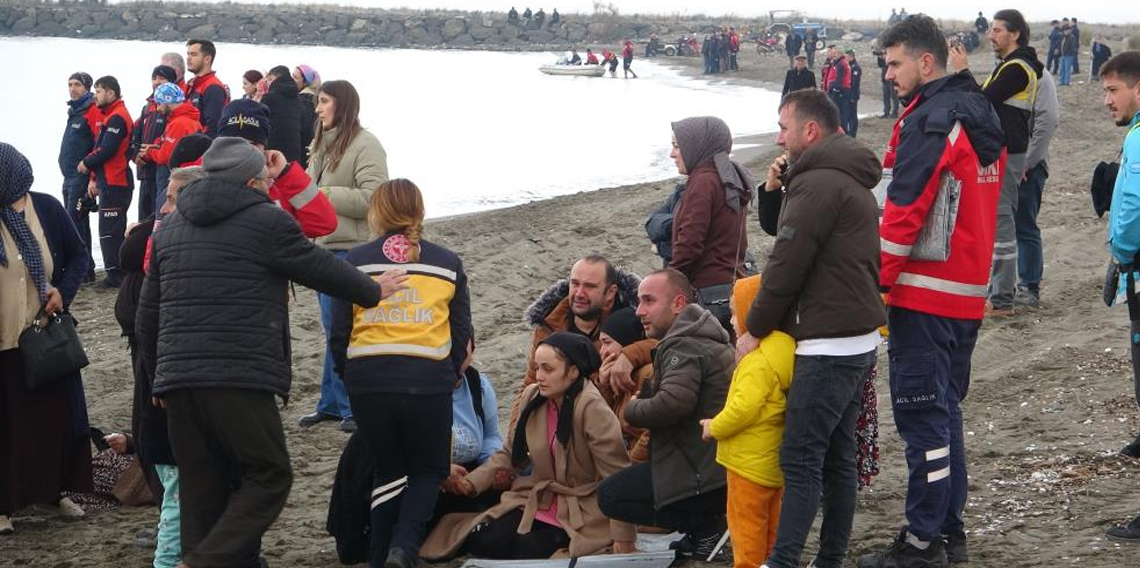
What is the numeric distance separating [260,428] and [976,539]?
2943mm

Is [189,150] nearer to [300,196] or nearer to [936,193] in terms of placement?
[300,196]

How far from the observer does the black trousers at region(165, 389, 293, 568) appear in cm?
502

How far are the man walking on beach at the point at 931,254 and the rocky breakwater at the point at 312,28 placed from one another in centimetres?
7005

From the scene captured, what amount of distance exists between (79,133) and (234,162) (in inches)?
311

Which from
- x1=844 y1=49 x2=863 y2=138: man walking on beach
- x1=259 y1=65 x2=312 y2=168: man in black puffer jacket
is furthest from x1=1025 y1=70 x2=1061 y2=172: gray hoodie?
x1=844 y1=49 x2=863 y2=138: man walking on beach

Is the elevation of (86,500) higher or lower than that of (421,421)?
lower

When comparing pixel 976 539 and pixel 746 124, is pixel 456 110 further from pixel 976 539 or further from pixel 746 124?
pixel 976 539

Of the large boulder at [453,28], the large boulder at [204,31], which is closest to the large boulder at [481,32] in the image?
the large boulder at [453,28]

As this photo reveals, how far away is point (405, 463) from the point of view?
A: 5648mm

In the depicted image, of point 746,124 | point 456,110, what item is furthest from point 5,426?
point 456,110

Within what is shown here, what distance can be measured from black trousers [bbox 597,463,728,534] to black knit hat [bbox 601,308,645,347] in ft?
2.48

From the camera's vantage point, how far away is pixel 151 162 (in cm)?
1141

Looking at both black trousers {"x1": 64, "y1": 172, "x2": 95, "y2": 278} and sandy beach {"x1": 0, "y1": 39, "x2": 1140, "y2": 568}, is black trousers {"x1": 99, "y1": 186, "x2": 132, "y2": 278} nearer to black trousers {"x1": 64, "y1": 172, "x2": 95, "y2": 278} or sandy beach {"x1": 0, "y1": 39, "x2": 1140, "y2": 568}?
black trousers {"x1": 64, "y1": 172, "x2": 95, "y2": 278}

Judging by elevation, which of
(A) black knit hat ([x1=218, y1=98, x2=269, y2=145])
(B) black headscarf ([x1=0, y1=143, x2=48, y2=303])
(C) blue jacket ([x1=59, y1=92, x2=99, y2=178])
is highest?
(A) black knit hat ([x1=218, y1=98, x2=269, y2=145])
